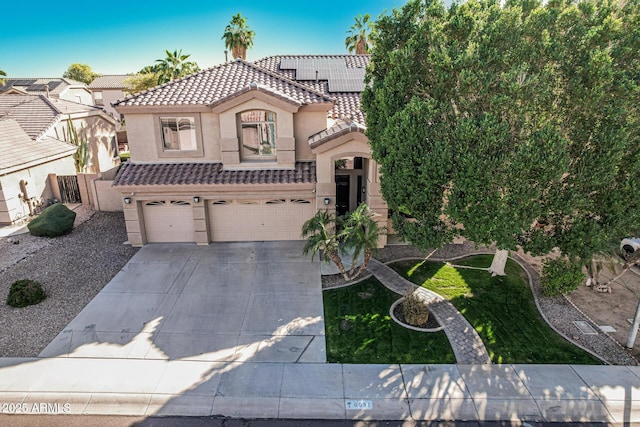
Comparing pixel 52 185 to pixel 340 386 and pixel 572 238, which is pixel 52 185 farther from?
pixel 572 238

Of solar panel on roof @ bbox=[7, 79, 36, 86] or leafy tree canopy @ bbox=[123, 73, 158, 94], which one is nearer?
leafy tree canopy @ bbox=[123, 73, 158, 94]

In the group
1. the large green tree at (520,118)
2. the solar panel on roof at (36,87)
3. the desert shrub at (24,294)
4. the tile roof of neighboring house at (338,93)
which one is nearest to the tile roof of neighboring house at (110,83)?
the solar panel on roof at (36,87)

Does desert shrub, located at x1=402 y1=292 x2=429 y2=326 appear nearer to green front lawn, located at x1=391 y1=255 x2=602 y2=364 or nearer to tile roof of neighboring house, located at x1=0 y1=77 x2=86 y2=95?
green front lawn, located at x1=391 y1=255 x2=602 y2=364

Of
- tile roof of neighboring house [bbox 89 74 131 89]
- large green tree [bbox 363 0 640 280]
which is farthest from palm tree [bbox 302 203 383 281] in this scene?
tile roof of neighboring house [bbox 89 74 131 89]

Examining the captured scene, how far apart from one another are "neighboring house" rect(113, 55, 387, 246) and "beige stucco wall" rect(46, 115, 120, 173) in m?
11.9

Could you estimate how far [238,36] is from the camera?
109 feet

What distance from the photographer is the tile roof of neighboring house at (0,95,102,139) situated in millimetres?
22828

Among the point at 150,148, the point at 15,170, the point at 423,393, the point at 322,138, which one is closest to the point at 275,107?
the point at 322,138

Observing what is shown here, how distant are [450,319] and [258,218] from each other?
343 inches

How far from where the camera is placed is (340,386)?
29.8 feet

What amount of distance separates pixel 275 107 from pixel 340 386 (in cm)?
1071

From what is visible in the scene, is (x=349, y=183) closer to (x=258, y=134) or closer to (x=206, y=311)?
(x=258, y=134)

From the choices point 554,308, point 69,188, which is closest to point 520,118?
point 554,308

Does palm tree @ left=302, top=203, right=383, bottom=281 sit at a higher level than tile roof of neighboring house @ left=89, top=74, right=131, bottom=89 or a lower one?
lower
